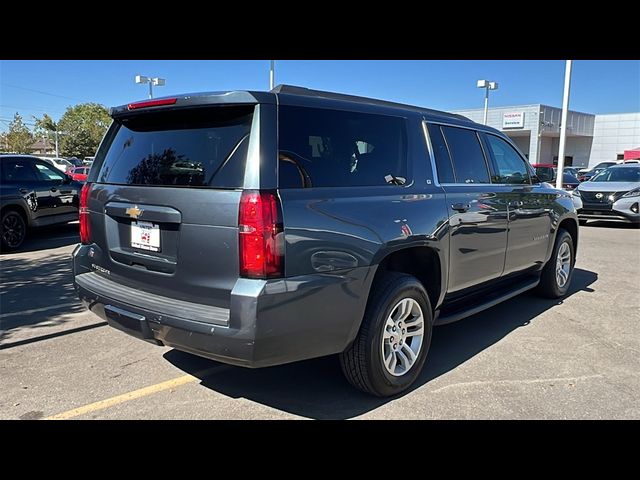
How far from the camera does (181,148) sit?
10.2 feet

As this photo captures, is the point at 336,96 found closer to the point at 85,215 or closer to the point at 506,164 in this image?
the point at 85,215

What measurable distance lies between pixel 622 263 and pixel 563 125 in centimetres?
1025

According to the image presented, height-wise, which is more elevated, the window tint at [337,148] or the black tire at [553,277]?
the window tint at [337,148]

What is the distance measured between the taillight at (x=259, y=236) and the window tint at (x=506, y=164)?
2.88m

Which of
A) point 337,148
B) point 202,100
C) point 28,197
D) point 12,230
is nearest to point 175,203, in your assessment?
point 202,100

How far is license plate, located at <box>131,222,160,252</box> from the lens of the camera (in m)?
3.07

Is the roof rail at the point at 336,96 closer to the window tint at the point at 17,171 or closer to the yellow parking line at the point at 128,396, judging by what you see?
the yellow parking line at the point at 128,396

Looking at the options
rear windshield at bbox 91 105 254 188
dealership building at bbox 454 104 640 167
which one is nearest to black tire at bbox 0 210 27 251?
rear windshield at bbox 91 105 254 188

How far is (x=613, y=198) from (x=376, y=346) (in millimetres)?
12550

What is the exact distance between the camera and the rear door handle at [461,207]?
158 inches

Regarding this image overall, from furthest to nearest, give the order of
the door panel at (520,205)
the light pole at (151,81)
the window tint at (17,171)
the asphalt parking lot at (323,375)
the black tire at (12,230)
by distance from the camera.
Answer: the light pole at (151,81) < the window tint at (17,171) < the black tire at (12,230) < the door panel at (520,205) < the asphalt parking lot at (323,375)

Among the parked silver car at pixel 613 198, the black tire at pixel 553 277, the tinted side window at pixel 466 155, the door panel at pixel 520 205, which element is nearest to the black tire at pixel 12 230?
the tinted side window at pixel 466 155

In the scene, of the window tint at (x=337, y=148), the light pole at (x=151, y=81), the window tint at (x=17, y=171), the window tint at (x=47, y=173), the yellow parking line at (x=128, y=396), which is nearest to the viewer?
the window tint at (x=337, y=148)
